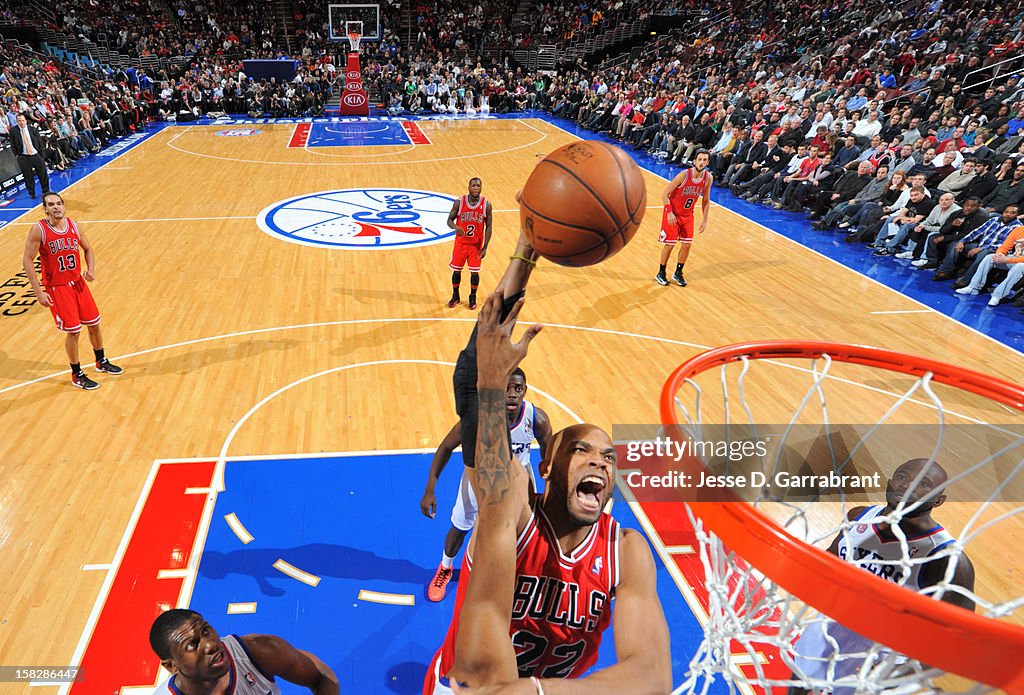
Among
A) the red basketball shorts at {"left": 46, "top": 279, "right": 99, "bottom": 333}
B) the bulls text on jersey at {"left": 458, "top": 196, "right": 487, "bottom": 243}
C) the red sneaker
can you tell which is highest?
the bulls text on jersey at {"left": 458, "top": 196, "right": 487, "bottom": 243}

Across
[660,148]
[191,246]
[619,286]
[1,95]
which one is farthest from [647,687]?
[1,95]

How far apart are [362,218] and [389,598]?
812cm

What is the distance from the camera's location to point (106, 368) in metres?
6.13

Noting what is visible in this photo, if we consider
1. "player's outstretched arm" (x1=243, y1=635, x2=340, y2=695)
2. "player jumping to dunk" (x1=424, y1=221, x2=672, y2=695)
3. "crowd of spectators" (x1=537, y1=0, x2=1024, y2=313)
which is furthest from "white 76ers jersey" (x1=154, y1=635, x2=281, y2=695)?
"crowd of spectators" (x1=537, y1=0, x2=1024, y2=313)

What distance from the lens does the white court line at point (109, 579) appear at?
11.4ft

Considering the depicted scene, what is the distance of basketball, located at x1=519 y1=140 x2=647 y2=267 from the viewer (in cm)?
219

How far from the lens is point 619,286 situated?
8.60 meters

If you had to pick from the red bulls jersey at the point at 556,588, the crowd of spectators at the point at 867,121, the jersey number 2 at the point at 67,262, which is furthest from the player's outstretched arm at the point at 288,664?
the crowd of spectators at the point at 867,121

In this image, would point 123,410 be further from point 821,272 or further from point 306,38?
point 306,38

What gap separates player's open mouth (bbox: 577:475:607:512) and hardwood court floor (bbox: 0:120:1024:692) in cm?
302

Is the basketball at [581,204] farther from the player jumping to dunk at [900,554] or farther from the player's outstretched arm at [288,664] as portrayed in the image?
the player's outstretched arm at [288,664]

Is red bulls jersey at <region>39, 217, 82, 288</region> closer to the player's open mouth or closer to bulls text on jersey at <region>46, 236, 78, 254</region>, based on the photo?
bulls text on jersey at <region>46, 236, 78, 254</region>

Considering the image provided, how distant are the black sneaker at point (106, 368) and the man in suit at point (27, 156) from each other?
728 cm

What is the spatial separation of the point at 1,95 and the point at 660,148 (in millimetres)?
15152
